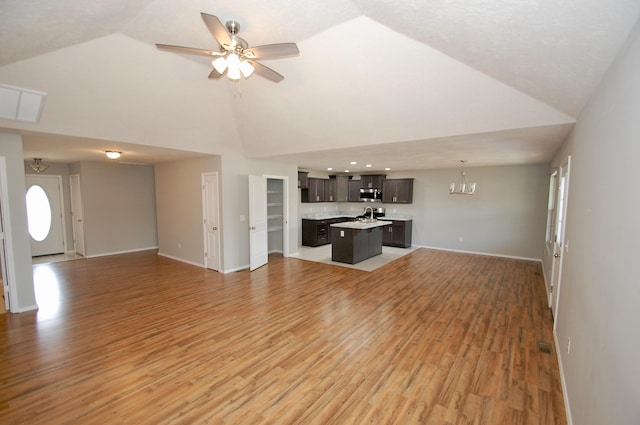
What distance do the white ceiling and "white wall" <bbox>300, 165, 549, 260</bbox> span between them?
2898 millimetres

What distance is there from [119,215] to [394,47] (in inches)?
325

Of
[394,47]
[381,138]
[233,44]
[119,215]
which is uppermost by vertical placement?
[394,47]

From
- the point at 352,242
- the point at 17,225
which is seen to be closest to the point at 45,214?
the point at 17,225

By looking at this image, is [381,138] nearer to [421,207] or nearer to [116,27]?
[116,27]

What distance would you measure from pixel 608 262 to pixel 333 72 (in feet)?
9.76

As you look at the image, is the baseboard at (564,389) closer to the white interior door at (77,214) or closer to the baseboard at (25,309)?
the baseboard at (25,309)

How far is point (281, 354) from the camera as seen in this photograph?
9.62 ft

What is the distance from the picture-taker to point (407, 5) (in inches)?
72.0

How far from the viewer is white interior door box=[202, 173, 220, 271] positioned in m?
6.01

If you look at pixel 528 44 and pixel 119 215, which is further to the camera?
pixel 119 215

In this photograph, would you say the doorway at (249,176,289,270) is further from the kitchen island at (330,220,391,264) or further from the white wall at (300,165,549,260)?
the white wall at (300,165,549,260)

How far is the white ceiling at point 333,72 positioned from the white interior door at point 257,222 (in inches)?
60.7

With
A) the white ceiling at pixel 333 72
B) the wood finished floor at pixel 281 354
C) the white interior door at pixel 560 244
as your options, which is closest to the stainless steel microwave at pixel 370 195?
the white ceiling at pixel 333 72

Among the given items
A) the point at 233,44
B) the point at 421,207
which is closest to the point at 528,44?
the point at 233,44
